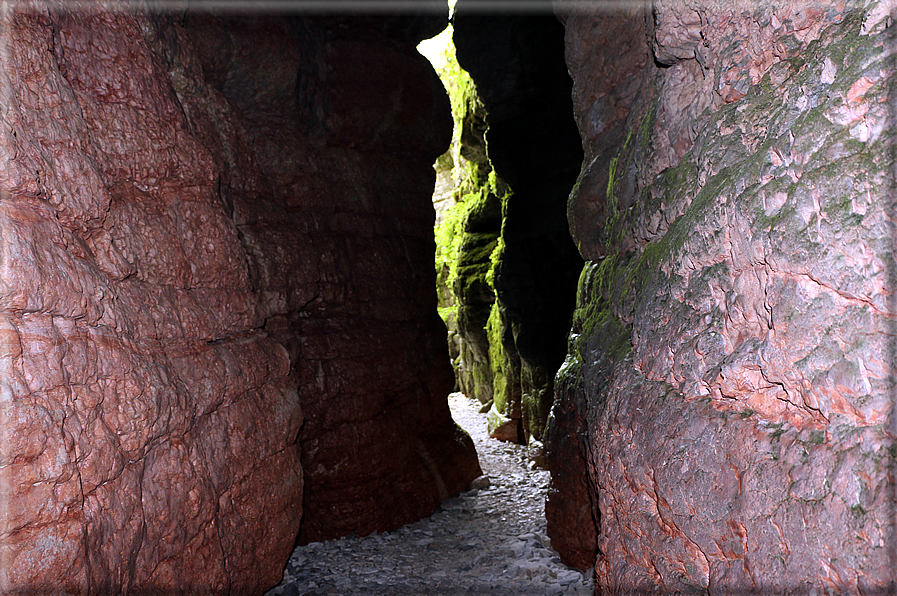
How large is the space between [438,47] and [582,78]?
48.9 ft

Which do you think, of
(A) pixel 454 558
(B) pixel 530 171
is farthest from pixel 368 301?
(B) pixel 530 171

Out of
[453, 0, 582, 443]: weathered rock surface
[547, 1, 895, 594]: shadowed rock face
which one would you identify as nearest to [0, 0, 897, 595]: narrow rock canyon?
[547, 1, 895, 594]: shadowed rock face

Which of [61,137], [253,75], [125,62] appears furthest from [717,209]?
[253,75]

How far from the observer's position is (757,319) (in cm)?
230

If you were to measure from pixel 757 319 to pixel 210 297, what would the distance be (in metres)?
3.84

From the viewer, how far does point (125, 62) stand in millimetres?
3799

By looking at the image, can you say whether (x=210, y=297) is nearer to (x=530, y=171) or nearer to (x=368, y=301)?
(x=368, y=301)

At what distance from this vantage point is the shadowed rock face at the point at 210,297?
277 cm

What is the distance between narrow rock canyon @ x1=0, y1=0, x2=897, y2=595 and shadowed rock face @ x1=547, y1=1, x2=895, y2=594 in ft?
0.04

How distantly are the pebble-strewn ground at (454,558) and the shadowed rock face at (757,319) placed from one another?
2086 millimetres

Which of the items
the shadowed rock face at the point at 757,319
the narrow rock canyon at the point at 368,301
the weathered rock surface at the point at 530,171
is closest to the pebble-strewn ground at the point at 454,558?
the narrow rock canyon at the point at 368,301

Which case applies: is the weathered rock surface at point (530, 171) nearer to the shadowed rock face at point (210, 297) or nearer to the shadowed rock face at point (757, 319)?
the shadowed rock face at point (210, 297)

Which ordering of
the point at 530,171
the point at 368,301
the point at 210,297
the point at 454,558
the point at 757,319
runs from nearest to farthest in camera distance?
the point at 757,319, the point at 210,297, the point at 454,558, the point at 368,301, the point at 530,171

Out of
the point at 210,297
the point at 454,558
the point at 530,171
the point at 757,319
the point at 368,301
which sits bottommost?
the point at 454,558
